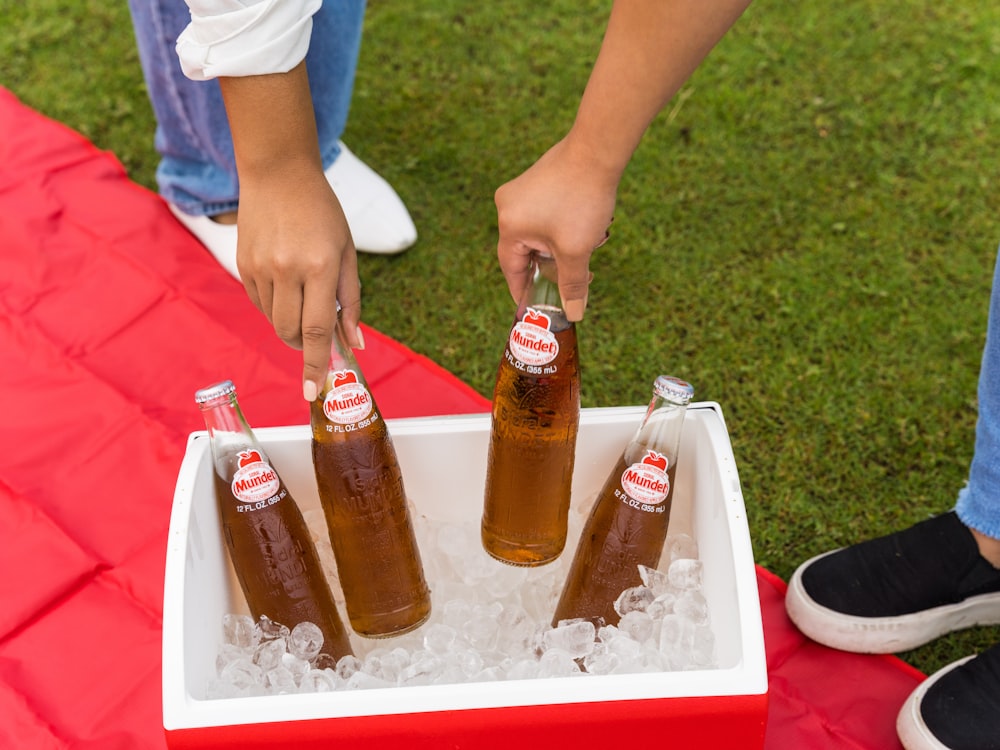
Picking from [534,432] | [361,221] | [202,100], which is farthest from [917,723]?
[202,100]

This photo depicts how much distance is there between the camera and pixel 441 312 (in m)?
1.80

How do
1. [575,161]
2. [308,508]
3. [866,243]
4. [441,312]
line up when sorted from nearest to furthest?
1. [575,161]
2. [308,508]
3. [441,312]
4. [866,243]

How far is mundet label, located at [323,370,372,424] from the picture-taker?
0.96m

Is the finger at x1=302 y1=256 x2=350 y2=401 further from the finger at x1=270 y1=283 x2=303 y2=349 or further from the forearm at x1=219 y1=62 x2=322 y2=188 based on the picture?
the forearm at x1=219 y1=62 x2=322 y2=188

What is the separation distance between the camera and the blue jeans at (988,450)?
3.70ft

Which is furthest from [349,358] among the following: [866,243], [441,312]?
[866,243]

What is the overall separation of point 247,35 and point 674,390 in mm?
557

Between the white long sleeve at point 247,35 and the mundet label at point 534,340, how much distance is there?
36cm

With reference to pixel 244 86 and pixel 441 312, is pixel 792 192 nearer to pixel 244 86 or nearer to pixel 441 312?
pixel 441 312

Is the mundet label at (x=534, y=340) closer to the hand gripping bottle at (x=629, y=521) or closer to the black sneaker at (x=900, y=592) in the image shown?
the hand gripping bottle at (x=629, y=521)

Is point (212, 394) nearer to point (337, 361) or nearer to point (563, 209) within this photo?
point (337, 361)

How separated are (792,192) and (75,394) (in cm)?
152

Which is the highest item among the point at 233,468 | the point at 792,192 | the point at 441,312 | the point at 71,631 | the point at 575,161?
the point at 575,161

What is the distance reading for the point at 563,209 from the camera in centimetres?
84
